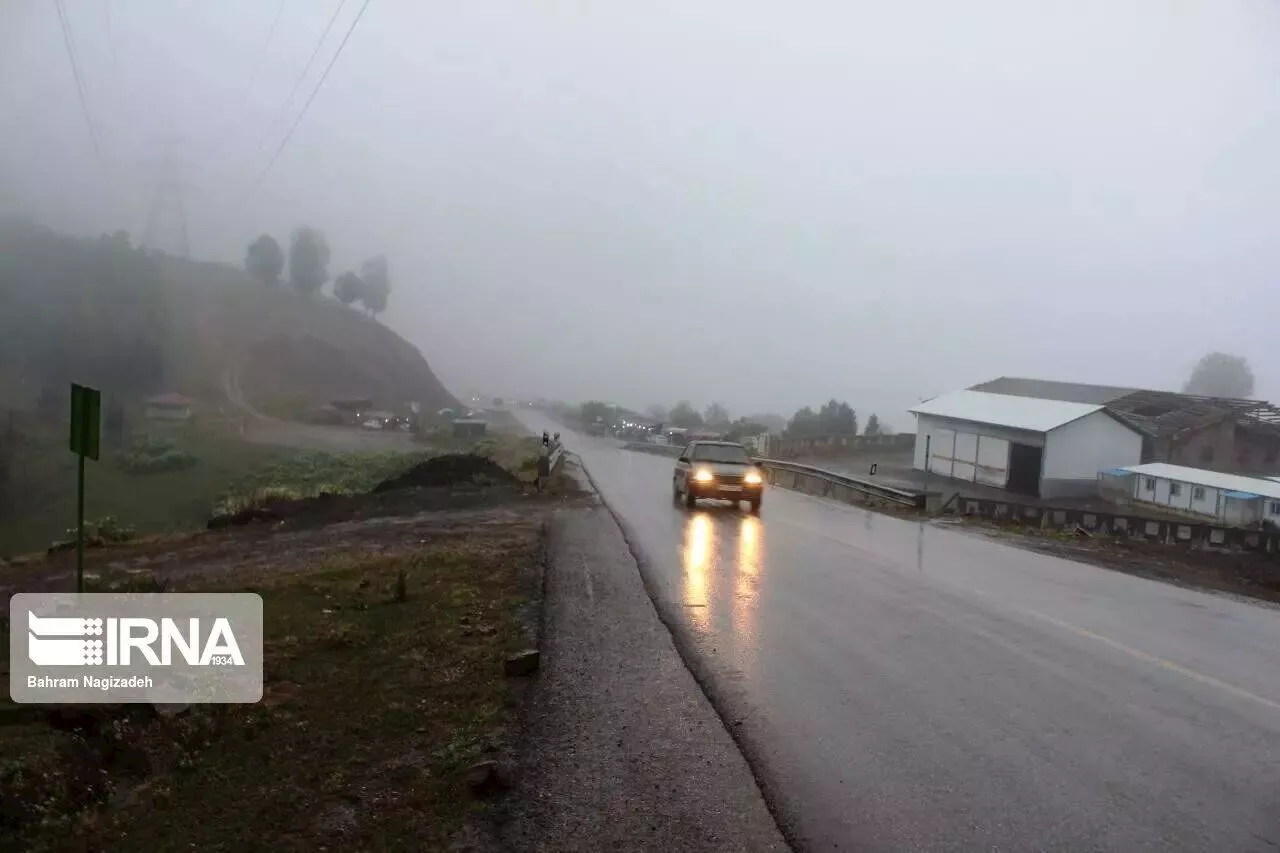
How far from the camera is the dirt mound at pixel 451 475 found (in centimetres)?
2866

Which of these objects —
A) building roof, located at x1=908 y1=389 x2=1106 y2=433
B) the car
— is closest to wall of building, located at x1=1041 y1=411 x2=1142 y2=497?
building roof, located at x1=908 y1=389 x2=1106 y2=433

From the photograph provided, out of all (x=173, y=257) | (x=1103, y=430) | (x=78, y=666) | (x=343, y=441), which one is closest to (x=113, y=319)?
(x=343, y=441)

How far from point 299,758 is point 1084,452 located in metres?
43.5

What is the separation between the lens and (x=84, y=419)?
8086mm

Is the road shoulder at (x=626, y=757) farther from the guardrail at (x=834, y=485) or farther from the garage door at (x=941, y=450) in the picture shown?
the garage door at (x=941, y=450)

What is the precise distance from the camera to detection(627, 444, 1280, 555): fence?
23.5 metres

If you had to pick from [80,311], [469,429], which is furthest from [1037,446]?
[80,311]

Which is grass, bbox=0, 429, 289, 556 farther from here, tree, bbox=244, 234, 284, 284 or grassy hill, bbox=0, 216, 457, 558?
tree, bbox=244, 234, 284, 284

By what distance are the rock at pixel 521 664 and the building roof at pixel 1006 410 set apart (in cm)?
3842

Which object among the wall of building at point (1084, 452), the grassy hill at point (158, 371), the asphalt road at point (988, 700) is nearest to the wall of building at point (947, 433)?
the wall of building at point (1084, 452)

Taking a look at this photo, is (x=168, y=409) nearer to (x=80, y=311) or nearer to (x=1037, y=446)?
(x=80, y=311)

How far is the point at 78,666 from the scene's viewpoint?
7492mm

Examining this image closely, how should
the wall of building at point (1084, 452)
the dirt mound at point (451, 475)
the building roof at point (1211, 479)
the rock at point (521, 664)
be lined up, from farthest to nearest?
1. the wall of building at point (1084, 452)
2. the building roof at point (1211, 479)
3. the dirt mound at point (451, 475)
4. the rock at point (521, 664)

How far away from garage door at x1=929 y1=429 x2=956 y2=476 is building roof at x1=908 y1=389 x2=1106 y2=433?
1.05 meters
